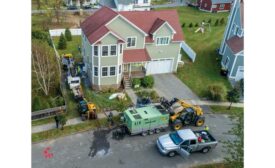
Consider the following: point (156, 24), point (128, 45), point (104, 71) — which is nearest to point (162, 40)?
point (156, 24)

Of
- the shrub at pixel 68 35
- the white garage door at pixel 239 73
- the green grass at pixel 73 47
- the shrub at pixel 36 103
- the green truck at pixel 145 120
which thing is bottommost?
the green truck at pixel 145 120

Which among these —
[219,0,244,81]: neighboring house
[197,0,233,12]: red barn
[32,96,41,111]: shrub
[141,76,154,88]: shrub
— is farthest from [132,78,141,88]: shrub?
[197,0,233,12]: red barn

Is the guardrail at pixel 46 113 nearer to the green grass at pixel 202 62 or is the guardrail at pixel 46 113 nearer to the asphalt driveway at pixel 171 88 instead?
the asphalt driveway at pixel 171 88

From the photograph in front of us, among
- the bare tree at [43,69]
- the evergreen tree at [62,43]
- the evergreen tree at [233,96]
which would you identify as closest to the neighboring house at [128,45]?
the bare tree at [43,69]

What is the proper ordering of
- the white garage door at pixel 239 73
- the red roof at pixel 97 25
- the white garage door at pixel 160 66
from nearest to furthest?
1. the red roof at pixel 97 25
2. the white garage door at pixel 239 73
3. the white garage door at pixel 160 66

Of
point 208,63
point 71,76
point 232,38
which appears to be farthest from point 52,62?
point 232,38

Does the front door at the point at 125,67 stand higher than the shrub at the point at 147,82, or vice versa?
the front door at the point at 125,67

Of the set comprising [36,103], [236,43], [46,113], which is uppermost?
[236,43]

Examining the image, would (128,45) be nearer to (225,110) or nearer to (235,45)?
(225,110)
